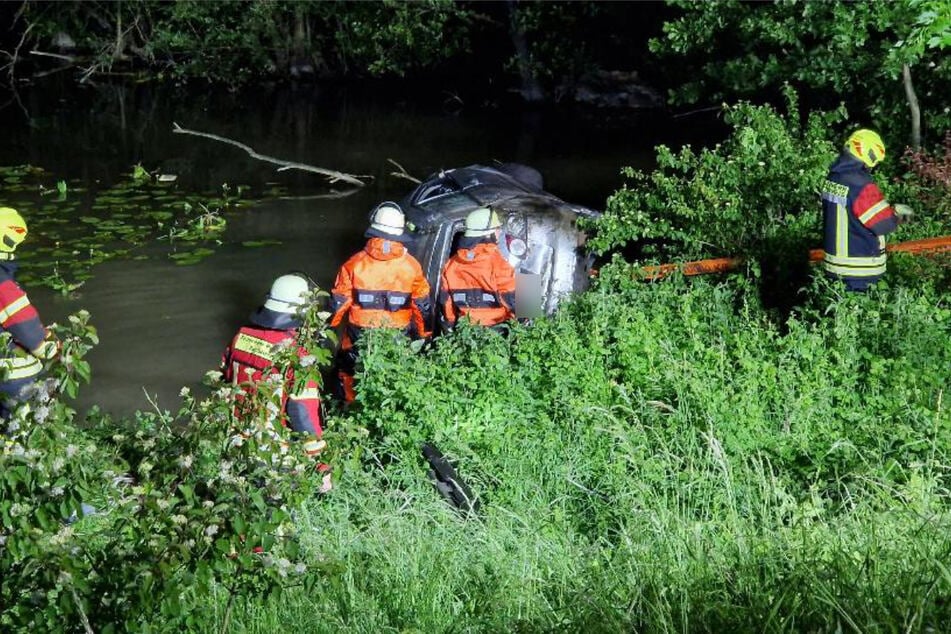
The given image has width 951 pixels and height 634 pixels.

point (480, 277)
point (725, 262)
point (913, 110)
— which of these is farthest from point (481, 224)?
point (913, 110)

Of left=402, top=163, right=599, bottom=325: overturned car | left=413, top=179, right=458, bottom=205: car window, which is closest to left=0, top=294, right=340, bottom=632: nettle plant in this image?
left=402, top=163, right=599, bottom=325: overturned car

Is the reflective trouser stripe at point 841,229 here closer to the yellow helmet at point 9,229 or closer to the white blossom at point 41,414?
the yellow helmet at point 9,229

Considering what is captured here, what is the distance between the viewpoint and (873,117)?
13.6 metres

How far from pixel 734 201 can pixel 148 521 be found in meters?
7.39

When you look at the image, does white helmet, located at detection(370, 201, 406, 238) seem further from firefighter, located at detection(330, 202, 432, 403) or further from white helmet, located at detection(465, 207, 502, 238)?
white helmet, located at detection(465, 207, 502, 238)

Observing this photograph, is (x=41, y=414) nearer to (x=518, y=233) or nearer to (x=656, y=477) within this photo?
(x=656, y=477)

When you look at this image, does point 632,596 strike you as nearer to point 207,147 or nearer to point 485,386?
point 485,386

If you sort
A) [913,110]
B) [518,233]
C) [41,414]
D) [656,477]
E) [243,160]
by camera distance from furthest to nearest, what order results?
[243,160] → [913,110] → [518,233] → [656,477] → [41,414]

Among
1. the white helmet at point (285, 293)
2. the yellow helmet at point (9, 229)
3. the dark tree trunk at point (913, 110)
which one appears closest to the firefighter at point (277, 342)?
the white helmet at point (285, 293)

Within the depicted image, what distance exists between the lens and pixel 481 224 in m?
9.21

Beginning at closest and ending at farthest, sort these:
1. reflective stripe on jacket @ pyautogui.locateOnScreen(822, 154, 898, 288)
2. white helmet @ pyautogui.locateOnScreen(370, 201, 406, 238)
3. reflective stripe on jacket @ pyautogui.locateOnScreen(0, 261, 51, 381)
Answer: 1. reflective stripe on jacket @ pyautogui.locateOnScreen(0, 261, 51, 381)
2. white helmet @ pyautogui.locateOnScreen(370, 201, 406, 238)
3. reflective stripe on jacket @ pyautogui.locateOnScreen(822, 154, 898, 288)

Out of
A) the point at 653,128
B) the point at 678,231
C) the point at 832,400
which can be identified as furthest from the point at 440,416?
the point at 653,128

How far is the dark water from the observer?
468 inches

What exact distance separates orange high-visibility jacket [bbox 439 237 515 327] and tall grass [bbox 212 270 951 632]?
0.54 metres
